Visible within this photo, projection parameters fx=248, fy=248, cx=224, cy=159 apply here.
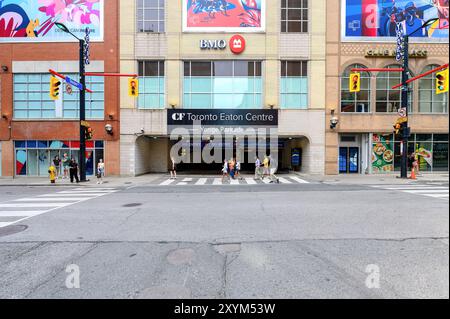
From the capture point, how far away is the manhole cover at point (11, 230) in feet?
18.5

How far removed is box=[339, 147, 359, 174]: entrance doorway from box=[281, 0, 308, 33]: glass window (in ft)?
34.9

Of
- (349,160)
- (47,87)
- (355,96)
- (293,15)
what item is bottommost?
(349,160)

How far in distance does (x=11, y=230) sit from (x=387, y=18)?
2644 centimetres

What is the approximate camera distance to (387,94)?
20453 millimetres

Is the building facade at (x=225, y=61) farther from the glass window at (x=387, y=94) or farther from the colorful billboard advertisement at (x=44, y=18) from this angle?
the glass window at (x=387, y=94)

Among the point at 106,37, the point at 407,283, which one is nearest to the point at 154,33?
the point at 106,37

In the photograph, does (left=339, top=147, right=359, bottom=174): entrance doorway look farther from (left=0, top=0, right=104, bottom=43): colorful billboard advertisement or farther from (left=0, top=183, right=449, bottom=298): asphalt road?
(left=0, top=0, right=104, bottom=43): colorful billboard advertisement

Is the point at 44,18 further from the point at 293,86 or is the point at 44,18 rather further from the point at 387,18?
the point at 387,18

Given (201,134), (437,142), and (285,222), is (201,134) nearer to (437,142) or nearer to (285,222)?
(285,222)

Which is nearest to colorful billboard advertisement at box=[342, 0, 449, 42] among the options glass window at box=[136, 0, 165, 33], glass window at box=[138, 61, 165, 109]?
glass window at box=[136, 0, 165, 33]

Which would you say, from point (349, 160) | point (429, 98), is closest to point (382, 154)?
point (349, 160)

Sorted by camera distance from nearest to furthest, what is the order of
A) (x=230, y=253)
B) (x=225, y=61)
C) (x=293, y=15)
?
(x=230, y=253) < (x=293, y=15) < (x=225, y=61)

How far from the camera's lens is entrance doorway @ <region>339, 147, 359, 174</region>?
2123 cm

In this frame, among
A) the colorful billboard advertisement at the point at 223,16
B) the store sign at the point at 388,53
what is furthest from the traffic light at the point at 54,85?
the store sign at the point at 388,53
